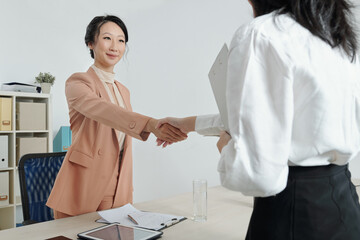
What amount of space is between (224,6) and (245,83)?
293cm

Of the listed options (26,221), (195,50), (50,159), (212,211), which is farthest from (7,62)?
(212,211)

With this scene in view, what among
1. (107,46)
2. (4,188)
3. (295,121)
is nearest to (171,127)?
(107,46)

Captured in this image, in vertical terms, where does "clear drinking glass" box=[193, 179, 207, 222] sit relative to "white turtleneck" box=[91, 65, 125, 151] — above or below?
below

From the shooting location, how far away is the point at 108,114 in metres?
1.65

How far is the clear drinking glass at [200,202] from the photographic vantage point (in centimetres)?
145

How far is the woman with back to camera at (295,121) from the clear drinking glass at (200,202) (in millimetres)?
674

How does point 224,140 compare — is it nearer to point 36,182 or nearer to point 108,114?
point 108,114

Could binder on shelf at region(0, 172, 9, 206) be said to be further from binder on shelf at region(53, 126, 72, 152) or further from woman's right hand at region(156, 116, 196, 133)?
woman's right hand at region(156, 116, 196, 133)

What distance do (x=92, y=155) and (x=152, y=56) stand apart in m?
2.45

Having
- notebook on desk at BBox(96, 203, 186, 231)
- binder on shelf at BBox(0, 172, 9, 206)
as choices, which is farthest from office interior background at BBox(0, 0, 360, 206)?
notebook on desk at BBox(96, 203, 186, 231)

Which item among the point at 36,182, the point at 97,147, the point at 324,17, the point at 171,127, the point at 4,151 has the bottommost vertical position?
the point at 4,151

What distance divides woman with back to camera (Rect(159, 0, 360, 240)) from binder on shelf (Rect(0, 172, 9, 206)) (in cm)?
338

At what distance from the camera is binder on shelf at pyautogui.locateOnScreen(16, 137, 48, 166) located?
12.0 feet

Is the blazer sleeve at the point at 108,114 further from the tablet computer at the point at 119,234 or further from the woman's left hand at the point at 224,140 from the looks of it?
the woman's left hand at the point at 224,140
